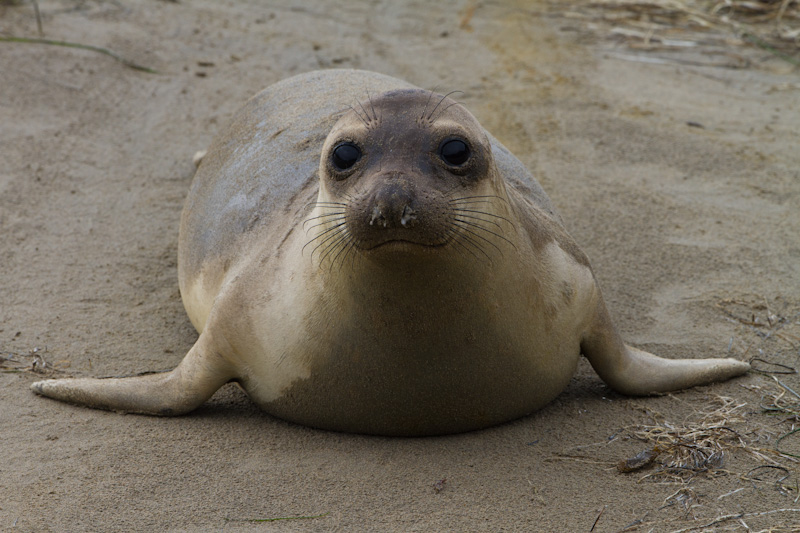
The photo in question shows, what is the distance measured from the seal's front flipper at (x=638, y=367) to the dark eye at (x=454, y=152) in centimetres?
98

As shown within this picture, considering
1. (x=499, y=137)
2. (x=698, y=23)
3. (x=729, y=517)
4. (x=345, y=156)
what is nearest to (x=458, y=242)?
(x=345, y=156)

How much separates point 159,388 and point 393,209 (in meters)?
1.42

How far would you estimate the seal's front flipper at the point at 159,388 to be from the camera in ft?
11.2

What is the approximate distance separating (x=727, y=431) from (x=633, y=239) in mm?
1938

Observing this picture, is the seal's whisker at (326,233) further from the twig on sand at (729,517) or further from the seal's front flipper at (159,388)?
the twig on sand at (729,517)

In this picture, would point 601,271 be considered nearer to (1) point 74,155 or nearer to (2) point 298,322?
(2) point 298,322

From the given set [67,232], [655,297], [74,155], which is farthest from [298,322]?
[74,155]

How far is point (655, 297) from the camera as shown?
4457 mm

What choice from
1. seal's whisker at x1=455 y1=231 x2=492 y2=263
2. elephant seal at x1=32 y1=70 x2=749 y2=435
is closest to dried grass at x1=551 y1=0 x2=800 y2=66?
elephant seal at x1=32 y1=70 x2=749 y2=435

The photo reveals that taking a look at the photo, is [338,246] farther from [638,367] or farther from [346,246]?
[638,367]

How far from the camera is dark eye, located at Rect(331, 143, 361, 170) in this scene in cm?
282

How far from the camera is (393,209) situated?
8.22 ft

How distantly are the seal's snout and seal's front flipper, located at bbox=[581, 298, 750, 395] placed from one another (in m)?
1.18

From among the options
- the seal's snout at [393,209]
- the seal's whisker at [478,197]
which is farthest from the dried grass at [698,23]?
the seal's snout at [393,209]
